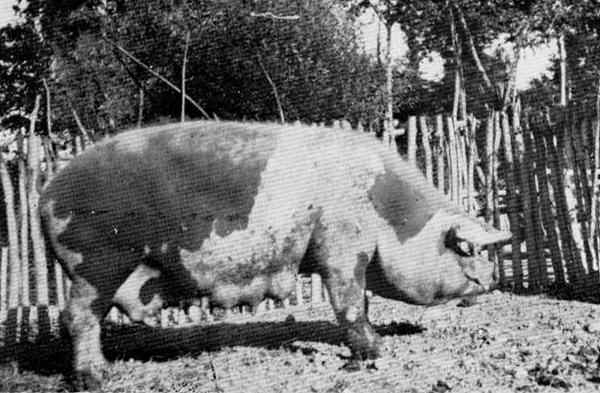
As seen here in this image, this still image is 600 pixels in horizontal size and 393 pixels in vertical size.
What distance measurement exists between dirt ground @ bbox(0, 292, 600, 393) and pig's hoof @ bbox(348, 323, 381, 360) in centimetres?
12

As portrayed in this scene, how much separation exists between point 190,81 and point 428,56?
11078 mm

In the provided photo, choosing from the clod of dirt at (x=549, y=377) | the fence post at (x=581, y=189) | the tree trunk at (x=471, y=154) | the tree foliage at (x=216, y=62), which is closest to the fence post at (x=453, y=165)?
the tree trunk at (x=471, y=154)

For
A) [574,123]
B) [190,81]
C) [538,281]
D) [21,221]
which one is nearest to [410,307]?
[538,281]

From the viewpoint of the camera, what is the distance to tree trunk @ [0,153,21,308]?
644cm

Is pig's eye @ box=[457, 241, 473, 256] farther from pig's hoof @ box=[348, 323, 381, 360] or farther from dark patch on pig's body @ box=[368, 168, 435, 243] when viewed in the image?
pig's hoof @ box=[348, 323, 381, 360]

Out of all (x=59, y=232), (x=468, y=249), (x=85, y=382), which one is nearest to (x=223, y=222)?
(x=59, y=232)

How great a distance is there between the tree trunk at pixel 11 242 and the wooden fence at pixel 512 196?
0.04ft

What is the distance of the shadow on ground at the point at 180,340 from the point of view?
17.0ft

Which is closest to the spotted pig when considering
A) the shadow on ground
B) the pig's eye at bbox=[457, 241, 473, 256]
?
the pig's eye at bbox=[457, 241, 473, 256]

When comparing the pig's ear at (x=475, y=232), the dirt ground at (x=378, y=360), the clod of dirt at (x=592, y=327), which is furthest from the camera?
the clod of dirt at (x=592, y=327)

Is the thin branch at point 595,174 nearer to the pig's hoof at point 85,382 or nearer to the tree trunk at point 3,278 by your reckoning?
the pig's hoof at point 85,382

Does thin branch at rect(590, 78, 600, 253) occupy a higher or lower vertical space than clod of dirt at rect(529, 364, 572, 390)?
higher

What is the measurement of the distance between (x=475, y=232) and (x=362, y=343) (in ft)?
3.94

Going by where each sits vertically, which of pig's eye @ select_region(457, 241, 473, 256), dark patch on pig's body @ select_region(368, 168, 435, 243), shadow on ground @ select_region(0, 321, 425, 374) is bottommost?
shadow on ground @ select_region(0, 321, 425, 374)
